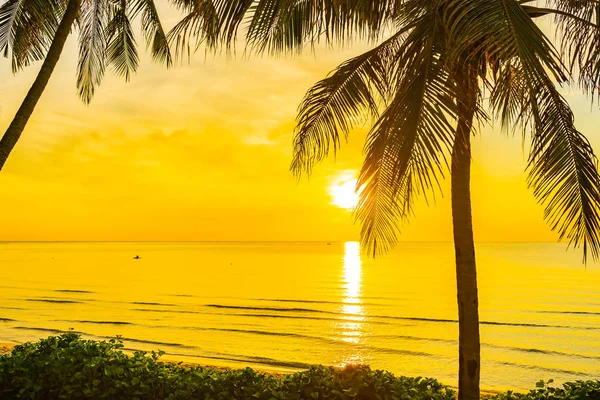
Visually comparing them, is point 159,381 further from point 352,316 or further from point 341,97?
point 352,316

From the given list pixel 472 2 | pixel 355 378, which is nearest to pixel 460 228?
pixel 355 378

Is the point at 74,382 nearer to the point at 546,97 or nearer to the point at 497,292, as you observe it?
the point at 546,97

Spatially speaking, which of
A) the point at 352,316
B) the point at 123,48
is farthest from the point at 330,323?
the point at 123,48

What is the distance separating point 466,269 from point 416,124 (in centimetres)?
215

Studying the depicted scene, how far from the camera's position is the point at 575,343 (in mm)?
20156

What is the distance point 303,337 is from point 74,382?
15616mm

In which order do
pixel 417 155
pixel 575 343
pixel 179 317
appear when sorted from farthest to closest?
pixel 179 317, pixel 575 343, pixel 417 155

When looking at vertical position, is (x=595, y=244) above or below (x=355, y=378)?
above

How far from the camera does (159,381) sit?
6285 mm

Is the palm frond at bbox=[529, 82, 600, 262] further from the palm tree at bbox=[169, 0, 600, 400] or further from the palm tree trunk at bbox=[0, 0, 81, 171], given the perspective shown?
the palm tree trunk at bbox=[0, 0, 81, 171]

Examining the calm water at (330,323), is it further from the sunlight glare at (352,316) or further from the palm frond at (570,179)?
the palm frond at (570,179)

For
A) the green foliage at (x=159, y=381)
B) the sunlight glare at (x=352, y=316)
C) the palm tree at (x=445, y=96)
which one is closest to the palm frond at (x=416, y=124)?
the palm tree at (x=445, y=96)

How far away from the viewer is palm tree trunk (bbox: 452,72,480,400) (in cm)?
556

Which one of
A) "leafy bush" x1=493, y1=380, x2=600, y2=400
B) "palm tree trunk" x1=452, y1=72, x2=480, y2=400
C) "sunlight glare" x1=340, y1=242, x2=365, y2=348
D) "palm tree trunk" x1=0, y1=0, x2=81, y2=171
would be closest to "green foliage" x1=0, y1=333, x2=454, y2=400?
"palm tree trunk" x1=452, y1=72, x2=480, y2=400
